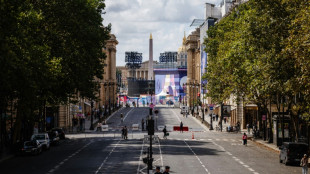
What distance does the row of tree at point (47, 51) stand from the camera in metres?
37.3

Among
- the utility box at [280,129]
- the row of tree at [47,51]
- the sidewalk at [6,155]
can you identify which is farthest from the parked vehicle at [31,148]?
the utility box at [280,129]

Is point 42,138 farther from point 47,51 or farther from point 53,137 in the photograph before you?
point 47,51

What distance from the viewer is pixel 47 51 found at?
49.2 metres

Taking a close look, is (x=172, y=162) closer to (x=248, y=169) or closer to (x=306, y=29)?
(x=248, y=169)

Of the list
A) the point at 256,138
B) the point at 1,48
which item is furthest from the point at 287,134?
the point at 1,48

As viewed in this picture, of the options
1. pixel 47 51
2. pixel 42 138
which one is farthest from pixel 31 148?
pixel 47 51

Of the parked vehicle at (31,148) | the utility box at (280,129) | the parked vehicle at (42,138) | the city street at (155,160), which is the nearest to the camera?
the city street at (155,160)

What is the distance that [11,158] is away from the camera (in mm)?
49750

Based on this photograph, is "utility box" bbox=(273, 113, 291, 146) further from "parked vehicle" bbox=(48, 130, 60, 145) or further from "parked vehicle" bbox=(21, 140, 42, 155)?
"parked vehicle" bbox=(48, 130, 60, 145)

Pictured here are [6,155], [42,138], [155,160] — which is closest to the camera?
[155,160]

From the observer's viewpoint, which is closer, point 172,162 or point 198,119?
point 172,162

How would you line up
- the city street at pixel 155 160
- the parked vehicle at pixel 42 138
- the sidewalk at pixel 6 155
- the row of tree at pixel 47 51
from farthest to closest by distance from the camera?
1. the parked vehicle at pixel 42 138
2. the sidewalk at pixel 6 155
3. the city street at pixel 155 160
4. the row of tree at pixel 47 51

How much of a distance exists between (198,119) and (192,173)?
7814 centimetres

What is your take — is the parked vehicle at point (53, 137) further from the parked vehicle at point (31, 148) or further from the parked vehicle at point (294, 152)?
the parked vehicle at point (294, 152)
